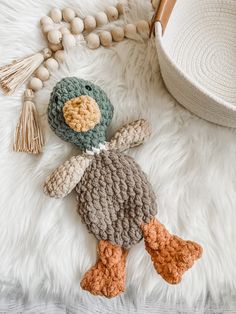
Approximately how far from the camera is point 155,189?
2.23 feet

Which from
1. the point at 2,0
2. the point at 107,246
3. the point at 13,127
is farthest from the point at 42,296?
the point at 2,0

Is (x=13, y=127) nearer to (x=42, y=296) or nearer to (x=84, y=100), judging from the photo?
(x=84, y=100)

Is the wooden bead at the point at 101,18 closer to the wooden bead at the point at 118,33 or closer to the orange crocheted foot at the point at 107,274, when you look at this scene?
the wooden bead at the point at 118,33

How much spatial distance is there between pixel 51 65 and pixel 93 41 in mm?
82

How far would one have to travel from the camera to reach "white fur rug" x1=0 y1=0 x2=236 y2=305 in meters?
0.67

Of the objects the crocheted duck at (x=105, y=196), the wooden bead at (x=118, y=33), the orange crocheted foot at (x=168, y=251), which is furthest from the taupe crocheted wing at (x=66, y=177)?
the wooden bead at (x=118, y=33)

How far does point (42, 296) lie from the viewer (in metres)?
0.71

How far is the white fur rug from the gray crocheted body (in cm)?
4

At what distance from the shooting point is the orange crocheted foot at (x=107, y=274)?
2.05 feet

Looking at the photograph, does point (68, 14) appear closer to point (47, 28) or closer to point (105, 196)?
point (47, 28)

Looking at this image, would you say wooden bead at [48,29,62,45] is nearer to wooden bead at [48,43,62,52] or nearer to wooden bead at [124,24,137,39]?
wooden bead at [48,43,62,52]

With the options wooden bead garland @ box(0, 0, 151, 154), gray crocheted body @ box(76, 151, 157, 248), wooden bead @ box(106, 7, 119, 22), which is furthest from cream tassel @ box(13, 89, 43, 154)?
wooden bead @ box(106, 7, 119, 22)

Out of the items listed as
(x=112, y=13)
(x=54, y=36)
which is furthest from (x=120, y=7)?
(x=54, y=36)

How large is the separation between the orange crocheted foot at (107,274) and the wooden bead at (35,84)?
28 cm
